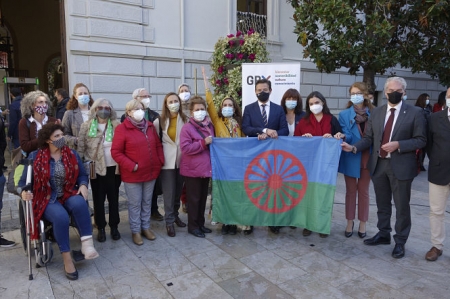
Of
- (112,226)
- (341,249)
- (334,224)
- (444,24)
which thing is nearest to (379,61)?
(444,24)

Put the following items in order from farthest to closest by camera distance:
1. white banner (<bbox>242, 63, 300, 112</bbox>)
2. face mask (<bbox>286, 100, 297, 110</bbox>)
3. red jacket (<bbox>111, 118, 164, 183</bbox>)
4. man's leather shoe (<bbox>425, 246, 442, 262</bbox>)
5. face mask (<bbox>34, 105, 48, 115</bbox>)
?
white banner (<bbox>242, 63, 300, 112</bbox>) < face mask (<bbox>286, 100, 297, 110</bbox>) < face mask (<bbox>34, 105, 48, 115</bbox>) < red jacket (<bbox>111, 118, 164, 183</bbox>) < man's leather shoe (<bbox>425, 246, 442, 262</bbox>)

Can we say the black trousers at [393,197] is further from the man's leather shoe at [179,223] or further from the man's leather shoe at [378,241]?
the man's leather shoe at [179,223]

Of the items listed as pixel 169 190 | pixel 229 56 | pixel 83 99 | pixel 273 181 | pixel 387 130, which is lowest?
pixel 169 190

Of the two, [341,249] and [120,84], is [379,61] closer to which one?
[341,249]

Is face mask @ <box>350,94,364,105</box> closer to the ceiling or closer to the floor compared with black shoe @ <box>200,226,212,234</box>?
closer to the ceiling

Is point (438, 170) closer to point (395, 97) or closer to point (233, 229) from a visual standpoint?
point (395, 97)

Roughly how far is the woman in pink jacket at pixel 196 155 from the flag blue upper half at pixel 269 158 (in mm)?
142

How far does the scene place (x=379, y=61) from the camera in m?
8.15

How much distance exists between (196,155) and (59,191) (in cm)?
163

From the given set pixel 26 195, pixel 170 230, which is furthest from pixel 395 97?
pixel 26 195

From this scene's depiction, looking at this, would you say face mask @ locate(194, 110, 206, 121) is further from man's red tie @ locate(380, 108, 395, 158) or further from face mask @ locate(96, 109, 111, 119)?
man's red tie @ locate(380, 108, 395, 158)

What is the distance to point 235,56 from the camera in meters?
7.34

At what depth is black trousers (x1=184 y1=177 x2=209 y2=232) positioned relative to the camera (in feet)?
15.2

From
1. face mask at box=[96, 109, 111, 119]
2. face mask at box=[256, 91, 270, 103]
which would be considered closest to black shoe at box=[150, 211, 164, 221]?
face mask at box=[96, 109, 111, 119]
